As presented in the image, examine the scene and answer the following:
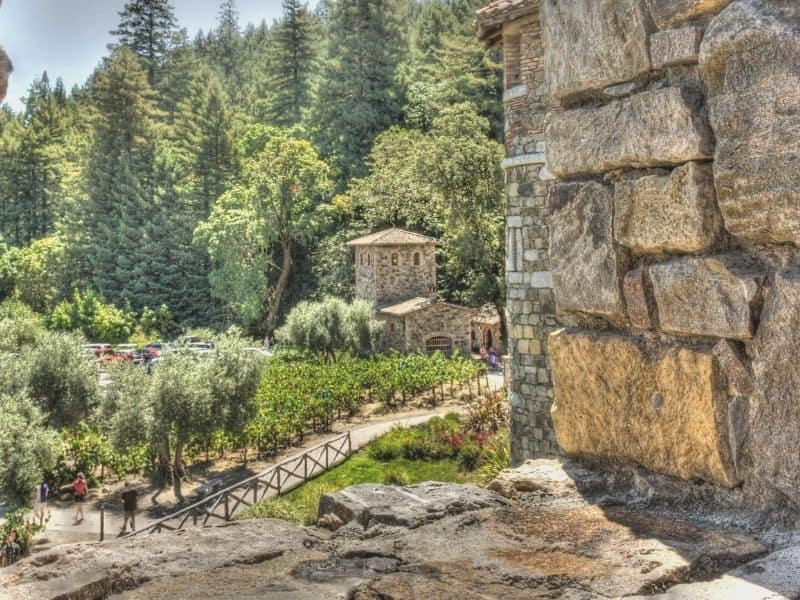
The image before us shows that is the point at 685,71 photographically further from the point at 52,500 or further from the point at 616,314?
the point at 52,500

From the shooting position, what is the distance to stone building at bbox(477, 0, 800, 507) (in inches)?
83.4

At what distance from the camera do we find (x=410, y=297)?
3825cm

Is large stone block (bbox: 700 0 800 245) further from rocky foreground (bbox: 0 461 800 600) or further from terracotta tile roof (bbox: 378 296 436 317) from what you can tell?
terracotta tile roof (bbox: 378 296 436 317)

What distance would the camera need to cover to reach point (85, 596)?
2.20 m

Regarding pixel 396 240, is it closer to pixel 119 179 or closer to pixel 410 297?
pixel 410 297

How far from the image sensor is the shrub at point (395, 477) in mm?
18047

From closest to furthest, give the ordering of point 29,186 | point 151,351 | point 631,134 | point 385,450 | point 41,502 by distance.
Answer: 1. point 631,134
2. point 41,502
3. point 385,450
4. point 151,351
5. point 29,186

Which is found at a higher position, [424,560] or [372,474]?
[424,560]

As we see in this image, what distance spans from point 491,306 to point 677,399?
115 ft

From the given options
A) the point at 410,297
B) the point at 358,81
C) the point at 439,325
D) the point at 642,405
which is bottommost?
the point at 439,325

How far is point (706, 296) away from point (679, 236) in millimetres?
204

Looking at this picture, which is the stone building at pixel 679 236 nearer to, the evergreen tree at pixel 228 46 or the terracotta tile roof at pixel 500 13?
the terracotta tile roof at pixel 500 13

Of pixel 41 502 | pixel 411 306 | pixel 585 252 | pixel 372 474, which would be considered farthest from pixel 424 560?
pixel 411 306

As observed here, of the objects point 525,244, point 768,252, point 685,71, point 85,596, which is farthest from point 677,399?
point 525,244
